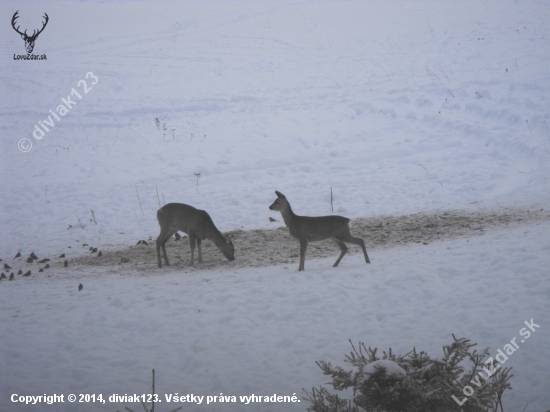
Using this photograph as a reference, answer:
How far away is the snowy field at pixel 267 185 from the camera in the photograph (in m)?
6.08

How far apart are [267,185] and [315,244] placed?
4240mm

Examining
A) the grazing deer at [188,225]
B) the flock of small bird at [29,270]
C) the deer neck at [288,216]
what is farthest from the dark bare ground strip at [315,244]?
the deer neck at [288,216]

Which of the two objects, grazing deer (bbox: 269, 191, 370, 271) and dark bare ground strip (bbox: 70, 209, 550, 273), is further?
dark bare ground strip (bbox: 70, 209, 550, 273)

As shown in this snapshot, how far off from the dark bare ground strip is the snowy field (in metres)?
0.09

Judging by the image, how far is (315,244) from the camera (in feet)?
Answer: 35.1

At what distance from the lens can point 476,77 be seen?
19.2 metres

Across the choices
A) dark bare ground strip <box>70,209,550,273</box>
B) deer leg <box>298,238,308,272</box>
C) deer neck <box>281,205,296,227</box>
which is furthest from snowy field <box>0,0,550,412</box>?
deer neck <box>281,205,296,227</box>

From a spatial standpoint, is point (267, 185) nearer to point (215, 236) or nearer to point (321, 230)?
point (215, 236)

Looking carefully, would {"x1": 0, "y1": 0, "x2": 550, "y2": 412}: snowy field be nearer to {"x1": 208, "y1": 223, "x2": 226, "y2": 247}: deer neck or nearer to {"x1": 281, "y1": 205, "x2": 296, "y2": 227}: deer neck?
{"x1": 208, "y1": 223, "x2": 226, "y2": 247}: deer neck

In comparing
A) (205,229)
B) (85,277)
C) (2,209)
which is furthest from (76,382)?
(2,209)

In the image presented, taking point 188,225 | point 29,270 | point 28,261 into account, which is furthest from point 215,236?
point 28,261

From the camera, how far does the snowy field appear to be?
239 inches

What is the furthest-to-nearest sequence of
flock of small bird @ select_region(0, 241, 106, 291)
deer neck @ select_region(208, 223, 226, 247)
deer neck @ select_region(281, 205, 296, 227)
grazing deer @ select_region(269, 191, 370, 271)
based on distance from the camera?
deer neck @ select_region(208, 223, 226, 247)
flock of small bird @ select_region(0, 241, 106, 291)
deer neck @ select_region(281, 205, 296, 227)
grazing deer @ select_region(269, 191, 370, 271)

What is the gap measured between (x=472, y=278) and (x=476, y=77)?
14219 millimetres
